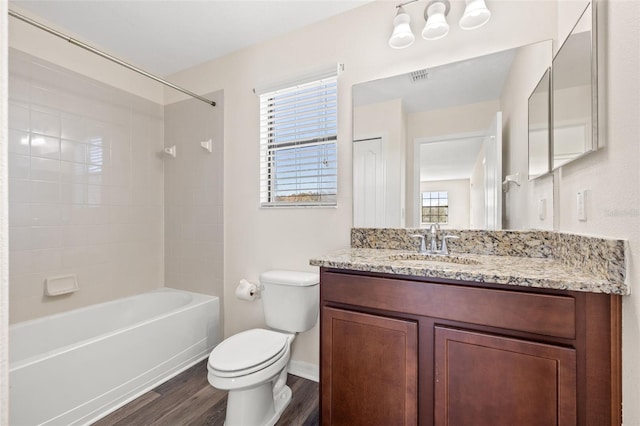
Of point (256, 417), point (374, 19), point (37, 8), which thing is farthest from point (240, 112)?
point (256, 417)

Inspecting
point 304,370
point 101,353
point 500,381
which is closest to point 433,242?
point 500,381

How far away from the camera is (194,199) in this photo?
2559 mm

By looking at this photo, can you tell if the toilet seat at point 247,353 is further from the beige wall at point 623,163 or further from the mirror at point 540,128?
Answer: the mirror at point 540,128

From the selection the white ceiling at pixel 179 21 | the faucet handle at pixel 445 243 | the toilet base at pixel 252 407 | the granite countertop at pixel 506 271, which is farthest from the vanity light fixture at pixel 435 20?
the toilet base at pixel 252 407

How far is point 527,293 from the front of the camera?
98 cm

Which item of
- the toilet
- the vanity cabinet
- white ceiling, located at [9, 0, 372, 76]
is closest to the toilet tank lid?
the toilet

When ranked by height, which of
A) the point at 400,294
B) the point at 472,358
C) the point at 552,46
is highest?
the point at 552,46

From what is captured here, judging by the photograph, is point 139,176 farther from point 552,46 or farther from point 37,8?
point 552,46

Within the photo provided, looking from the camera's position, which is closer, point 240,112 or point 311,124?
point 311,124

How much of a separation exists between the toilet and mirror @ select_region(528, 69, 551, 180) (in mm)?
1300

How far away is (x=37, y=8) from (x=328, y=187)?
2.18m

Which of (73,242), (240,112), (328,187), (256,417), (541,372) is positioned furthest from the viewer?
(240,112)

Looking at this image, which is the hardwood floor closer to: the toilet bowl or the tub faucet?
the toilet bowl

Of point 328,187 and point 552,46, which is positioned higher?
point 552,46
